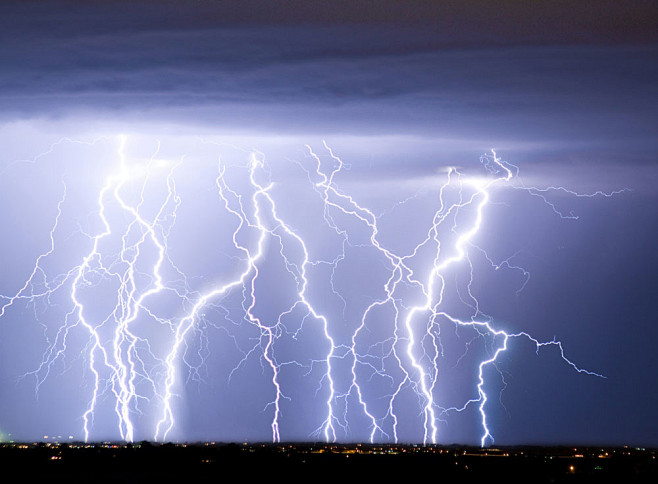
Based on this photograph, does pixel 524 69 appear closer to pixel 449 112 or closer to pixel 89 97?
pixel 449 112

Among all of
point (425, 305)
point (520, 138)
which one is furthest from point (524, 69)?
point (425, 305)

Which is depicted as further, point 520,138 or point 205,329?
point 205,329

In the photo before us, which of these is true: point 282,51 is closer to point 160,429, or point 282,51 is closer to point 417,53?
point 417,53

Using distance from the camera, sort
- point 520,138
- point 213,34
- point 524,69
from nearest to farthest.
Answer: point 213,34 → point 524,69 → point 520,138

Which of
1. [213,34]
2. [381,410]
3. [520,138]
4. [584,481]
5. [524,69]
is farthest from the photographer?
[381,410]

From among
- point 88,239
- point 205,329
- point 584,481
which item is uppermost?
point 88,239

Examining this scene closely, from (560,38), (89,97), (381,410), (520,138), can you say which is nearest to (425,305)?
(381,410)

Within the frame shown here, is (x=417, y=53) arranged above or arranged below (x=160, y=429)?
above
